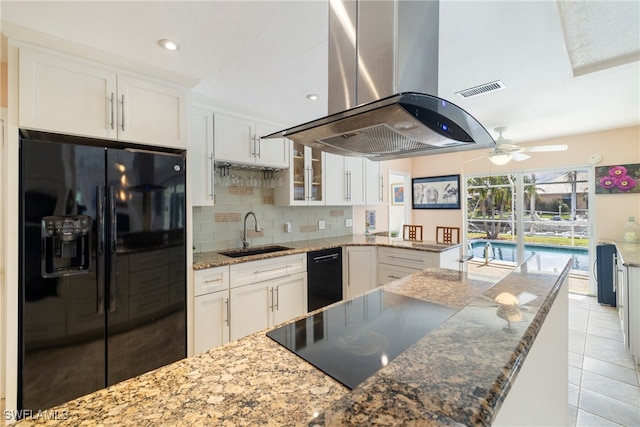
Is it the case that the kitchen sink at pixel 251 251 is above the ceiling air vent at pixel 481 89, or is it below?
below

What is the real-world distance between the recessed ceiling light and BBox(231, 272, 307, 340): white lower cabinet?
181cm

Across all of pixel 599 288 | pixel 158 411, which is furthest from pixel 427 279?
pixel 599 288

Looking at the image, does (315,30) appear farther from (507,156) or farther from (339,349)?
(507,156)

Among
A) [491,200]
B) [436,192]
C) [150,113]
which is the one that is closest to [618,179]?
[491,200]

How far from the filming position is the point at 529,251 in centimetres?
496

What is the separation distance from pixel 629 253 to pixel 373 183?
9.21 ft

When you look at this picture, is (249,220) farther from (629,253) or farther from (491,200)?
(491,200)

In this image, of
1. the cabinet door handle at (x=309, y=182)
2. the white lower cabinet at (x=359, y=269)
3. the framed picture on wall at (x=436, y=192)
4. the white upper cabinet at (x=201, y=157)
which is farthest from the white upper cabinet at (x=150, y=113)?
the framed picture on wall at (x=436, y=192)

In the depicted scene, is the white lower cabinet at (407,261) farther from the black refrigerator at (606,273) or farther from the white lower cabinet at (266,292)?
the black refrigerator at (606,273)

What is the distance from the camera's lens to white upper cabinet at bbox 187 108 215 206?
8.12ft

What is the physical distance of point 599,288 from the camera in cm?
388

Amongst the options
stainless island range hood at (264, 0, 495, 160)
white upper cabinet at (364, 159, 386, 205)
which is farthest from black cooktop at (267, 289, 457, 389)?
white upper cabinet at (364, 159, 386, 205)

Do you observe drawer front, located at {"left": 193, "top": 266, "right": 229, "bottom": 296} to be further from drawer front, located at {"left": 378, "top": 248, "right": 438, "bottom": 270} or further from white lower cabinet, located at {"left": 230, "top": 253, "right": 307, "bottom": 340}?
drawer front, located at {"left": 378, "top": 248, "right": 438, "bottom": 270}

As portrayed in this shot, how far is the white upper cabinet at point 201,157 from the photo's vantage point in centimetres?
247
